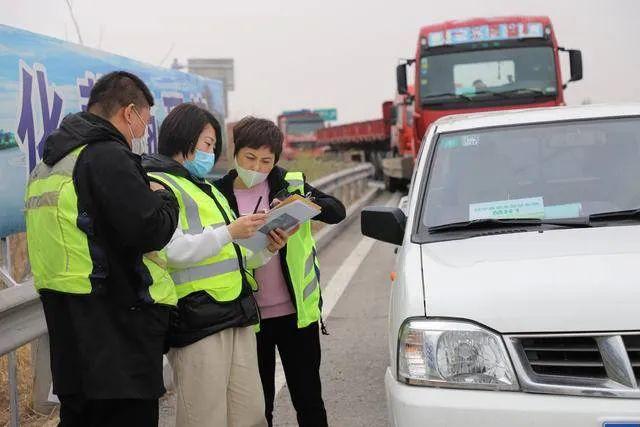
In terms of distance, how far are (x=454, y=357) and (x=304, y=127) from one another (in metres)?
44.0

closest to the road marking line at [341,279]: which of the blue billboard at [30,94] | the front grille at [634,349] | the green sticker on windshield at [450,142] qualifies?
the green sticker on windshield at [450,142]

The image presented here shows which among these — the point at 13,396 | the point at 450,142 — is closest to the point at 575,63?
the point at 450,142

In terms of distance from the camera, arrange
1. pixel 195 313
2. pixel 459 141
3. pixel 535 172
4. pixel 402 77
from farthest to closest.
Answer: pixel 402 77 < pixel 459 141 < pixel 535 172 < pixel 195 313

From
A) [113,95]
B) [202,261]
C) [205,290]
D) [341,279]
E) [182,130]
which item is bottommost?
[341,279]

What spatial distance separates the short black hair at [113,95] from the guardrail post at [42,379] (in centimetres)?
197

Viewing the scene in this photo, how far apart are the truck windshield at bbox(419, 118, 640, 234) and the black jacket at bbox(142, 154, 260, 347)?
1114 mm

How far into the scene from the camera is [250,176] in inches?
151

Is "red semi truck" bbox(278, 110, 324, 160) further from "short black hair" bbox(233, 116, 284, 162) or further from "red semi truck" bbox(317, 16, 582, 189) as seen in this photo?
"short black hair" bbox(233, 116, 284, 162)

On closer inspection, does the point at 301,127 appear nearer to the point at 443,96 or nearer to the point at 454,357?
the point at 443,96

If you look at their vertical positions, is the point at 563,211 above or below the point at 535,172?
below

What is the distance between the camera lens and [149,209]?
279 centimetres

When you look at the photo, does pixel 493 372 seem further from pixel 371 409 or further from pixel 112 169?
pixel 371 409

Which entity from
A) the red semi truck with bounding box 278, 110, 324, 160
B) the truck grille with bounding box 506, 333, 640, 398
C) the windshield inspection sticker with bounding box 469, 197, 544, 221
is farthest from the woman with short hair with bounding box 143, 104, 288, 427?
the red semi truck with bounding box 278, 110, 324, 160

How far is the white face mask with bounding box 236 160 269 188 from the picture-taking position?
382 cm
